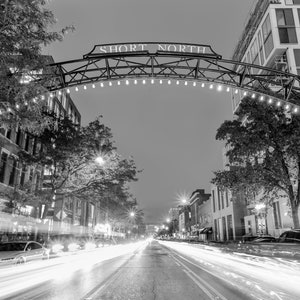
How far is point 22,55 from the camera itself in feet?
36.3

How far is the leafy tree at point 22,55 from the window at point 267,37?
37.3 metres

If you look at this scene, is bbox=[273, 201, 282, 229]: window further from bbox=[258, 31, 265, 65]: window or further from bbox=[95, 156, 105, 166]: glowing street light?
bbox=[258, 31, 265, 65]: window

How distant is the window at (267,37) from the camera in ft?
141

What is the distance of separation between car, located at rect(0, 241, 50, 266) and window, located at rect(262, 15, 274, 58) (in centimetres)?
A: 3741

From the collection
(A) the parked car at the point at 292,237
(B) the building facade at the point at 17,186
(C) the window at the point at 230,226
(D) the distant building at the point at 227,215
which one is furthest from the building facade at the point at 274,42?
(B) the building facade at the point at 17,186

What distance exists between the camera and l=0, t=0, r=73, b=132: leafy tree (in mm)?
10383

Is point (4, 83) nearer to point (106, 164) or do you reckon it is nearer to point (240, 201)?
point (106, 164)

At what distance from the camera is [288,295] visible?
324 inches

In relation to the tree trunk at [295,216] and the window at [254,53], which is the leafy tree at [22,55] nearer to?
the tree trunk at [295,216]

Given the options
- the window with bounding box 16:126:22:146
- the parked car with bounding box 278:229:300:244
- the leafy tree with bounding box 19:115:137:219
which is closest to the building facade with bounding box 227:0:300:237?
the leafy tree with bounding box 19:115:137:219

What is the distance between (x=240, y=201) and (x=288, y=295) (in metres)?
43.3

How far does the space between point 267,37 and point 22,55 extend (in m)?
39.8

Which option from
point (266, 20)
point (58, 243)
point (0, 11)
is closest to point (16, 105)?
point (0, 11)

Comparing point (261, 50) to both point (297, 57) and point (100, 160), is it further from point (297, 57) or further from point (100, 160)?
point (100, 160)
